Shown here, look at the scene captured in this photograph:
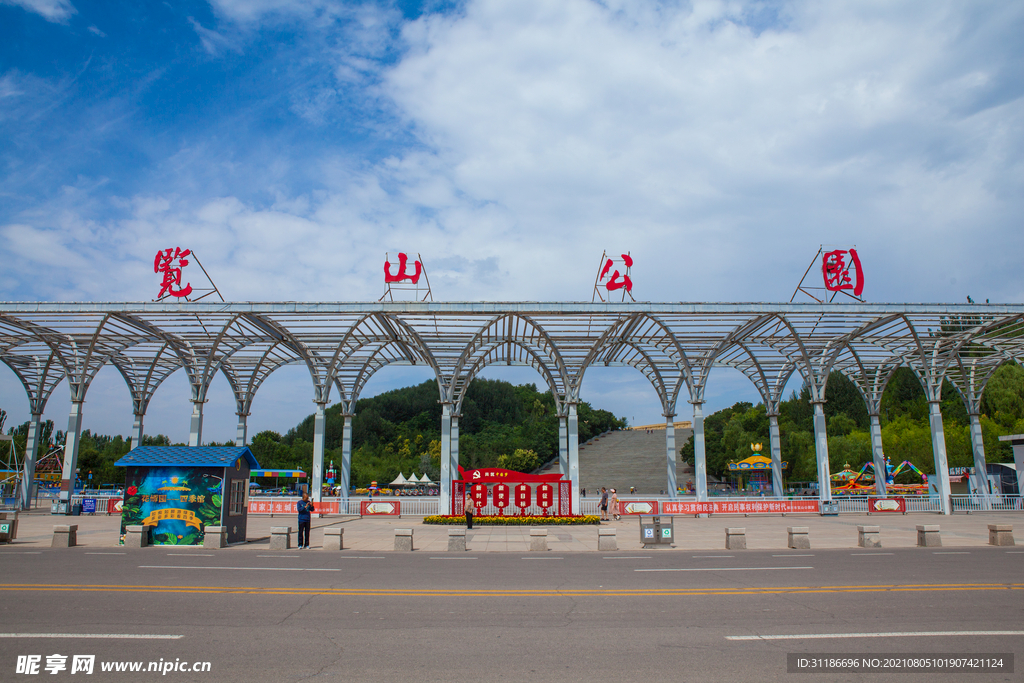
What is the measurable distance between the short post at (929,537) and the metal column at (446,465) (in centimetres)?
1806

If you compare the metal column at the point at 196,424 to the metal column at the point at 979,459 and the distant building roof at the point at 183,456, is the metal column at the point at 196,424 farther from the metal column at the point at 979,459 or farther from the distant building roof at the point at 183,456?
the metal column at the point at 979,459

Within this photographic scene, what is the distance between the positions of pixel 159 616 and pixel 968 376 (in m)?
39.8

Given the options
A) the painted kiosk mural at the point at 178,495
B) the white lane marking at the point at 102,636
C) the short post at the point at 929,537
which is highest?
the painted kiosk mural at the point at 178,495

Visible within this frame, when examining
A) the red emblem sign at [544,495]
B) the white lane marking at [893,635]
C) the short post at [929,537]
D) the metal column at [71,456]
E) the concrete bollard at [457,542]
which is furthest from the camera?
the metal column at [71,456]

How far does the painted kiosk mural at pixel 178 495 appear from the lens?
60.1 ft

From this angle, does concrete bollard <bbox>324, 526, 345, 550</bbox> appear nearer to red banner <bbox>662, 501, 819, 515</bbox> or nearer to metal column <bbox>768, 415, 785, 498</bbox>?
red banner <bbox>662, 501, 819, 515</bbox>

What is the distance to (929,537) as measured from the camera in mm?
18141

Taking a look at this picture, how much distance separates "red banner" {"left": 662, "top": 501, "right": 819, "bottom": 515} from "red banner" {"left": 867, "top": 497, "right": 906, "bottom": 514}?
10.0 feet

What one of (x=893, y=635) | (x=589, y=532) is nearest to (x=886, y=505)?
(x=589, y=532)

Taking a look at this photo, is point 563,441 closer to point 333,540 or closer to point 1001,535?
point 333,540

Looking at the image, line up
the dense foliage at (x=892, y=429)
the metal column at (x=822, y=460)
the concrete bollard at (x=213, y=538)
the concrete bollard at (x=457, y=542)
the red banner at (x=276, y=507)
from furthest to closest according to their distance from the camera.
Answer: the dense foliage at (x=892, y=429)
the red banner at (x=276, y=507)
the metal column at (x=822, y=460)
the concrete bollard at (x=213, y=538)
the concrete bollard at (x=457, y=542)

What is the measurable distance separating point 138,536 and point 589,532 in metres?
15.2

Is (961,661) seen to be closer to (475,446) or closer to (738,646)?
(738,646)

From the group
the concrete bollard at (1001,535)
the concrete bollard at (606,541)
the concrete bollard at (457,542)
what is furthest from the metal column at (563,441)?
the concrete bollard at (1001,535)
